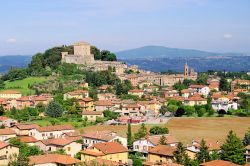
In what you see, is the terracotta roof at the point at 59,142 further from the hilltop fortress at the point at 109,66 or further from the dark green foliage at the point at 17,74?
the dark green foliage at the point at 17,74

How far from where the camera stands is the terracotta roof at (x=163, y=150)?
30438 mm

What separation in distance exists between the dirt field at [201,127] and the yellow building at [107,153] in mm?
9826

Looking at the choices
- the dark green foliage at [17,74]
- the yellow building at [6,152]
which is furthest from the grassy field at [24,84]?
the yellow building at [6,152]

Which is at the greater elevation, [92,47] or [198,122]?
[92,47]

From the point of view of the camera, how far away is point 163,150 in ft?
103

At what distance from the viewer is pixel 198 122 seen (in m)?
51.0

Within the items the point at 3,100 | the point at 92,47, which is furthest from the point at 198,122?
the point at 92,47

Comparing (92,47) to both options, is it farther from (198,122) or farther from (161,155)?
(161,155)

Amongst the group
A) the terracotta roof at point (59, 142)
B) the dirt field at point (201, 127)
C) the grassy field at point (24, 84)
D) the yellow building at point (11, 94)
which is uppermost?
the grassy field at point (24, 84)

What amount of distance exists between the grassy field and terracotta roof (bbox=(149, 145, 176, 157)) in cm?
3565

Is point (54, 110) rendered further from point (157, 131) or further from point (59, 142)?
point (59, 142)

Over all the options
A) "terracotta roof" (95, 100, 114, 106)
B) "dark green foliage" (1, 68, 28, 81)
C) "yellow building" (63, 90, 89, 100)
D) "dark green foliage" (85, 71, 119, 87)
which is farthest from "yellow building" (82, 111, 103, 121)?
"dark green foliage" (1, 68, 28, 81)

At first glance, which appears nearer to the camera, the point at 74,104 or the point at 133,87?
the point at 74,104

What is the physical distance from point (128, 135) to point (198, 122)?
15711 millimetres
